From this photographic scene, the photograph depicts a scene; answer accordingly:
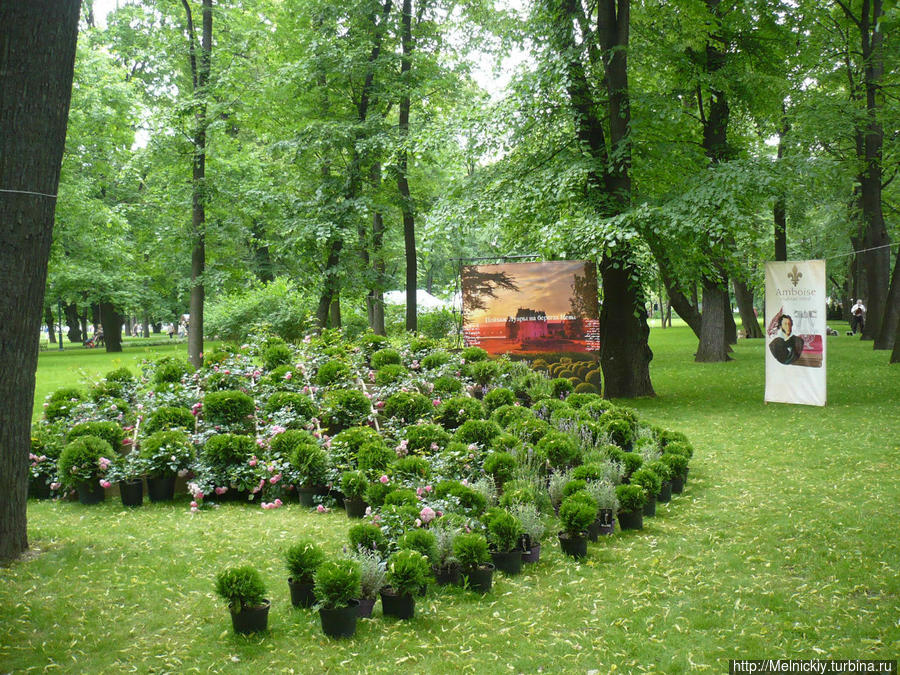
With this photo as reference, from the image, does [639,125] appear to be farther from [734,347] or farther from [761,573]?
[734,347]

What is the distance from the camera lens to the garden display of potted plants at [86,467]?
21.6 feet

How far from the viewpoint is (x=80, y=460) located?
6617 mm

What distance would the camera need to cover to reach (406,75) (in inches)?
633

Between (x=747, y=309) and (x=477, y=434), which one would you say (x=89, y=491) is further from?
(x=747, y=309)

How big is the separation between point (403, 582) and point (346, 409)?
12.4 ft

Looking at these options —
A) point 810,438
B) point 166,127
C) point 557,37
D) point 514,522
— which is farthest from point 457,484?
point 166,127

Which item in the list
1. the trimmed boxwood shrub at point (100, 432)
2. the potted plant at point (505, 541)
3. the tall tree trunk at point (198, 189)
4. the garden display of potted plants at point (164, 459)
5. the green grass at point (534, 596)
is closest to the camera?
the green grass at point (534, 596)

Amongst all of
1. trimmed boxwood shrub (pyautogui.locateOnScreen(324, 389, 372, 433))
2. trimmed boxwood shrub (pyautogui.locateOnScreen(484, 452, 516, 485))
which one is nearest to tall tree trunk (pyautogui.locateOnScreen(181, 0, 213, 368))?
trimmed boxwood shrub (pyautogui.locateOnScreen(324, 389, 372, 433))

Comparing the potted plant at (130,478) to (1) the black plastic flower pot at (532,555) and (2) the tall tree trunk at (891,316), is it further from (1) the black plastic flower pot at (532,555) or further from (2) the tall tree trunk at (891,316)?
(2) the tall tree trunk at (891,316)

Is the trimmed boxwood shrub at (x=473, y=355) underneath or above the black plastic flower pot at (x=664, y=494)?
above

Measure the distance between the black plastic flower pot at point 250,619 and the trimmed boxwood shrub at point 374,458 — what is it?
2322 millimetres

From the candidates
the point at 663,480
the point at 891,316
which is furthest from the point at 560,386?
Answer: the point at 891,316

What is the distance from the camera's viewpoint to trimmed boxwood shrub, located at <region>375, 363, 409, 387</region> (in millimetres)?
8883

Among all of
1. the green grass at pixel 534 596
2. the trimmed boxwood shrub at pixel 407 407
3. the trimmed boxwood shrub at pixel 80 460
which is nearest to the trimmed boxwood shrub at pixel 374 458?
the green grass at pixel 534 596
